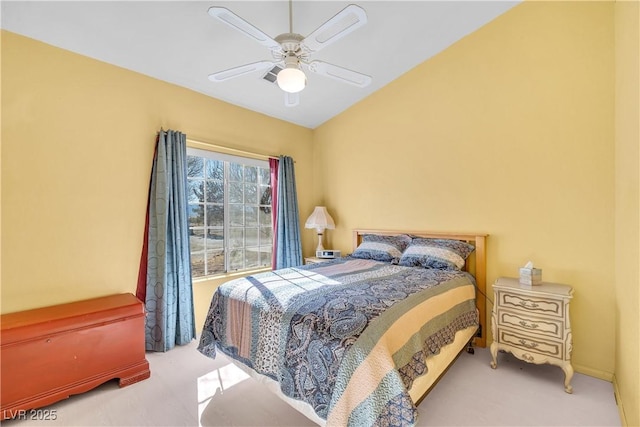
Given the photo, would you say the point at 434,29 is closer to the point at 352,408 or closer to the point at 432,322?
the point at 432,322

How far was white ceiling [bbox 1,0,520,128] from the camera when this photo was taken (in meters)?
2.00

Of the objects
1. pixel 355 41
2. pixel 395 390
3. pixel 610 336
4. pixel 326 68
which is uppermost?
pixel 355 41

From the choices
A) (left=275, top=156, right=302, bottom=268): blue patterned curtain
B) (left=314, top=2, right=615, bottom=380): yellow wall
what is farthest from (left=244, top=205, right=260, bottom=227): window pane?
(left=314, top=2, right=615, bottom=380): yellow wall

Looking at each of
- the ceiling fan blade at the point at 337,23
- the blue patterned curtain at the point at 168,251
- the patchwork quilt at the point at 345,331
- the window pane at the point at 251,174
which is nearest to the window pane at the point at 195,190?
the blue patterned curtain at the point at 168,251

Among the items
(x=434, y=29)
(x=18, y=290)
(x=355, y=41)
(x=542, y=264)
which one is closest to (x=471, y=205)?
(x=542, y=264)

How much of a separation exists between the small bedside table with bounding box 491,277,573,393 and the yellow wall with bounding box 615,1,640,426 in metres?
0.29

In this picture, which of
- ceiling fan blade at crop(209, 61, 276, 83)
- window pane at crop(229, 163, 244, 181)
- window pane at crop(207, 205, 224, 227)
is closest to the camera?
ceiling fan blade at crop(209, 61, 276, 83)

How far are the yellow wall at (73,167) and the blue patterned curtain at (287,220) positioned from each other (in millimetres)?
1227

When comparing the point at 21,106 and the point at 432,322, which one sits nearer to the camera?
the point at 432,322

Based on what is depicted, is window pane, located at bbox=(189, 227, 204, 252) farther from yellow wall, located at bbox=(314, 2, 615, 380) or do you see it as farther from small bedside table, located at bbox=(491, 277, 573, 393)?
small bedside table, located at bbox=(491, 277, 573, 393)

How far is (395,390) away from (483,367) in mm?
1521

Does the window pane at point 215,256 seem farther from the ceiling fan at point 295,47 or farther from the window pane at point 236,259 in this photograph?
the ceiling fan at point 295,47

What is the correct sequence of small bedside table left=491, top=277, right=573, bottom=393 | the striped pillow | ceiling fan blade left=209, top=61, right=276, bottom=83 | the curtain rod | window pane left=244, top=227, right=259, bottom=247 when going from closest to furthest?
ceiling fan blade left=209, top=61, right=276, bottom=83 < small bedside table left=491, top=277, right=573, bottom=393 < the striped pillow < the curtain rod < window pane left=244, top=227, right=259, bottom=247

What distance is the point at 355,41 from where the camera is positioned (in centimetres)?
258
